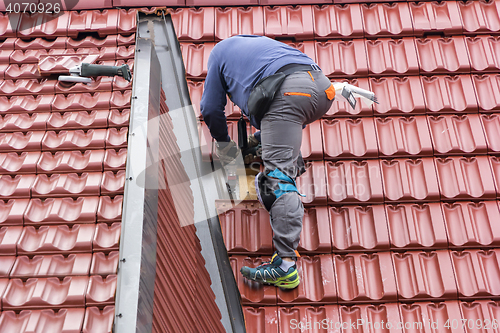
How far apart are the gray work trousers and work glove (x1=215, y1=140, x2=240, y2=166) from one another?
50cm

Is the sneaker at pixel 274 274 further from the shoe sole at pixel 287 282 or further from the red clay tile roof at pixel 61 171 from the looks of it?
the red clay tile roof at pixel 61 171

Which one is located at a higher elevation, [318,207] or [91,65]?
[91,65]

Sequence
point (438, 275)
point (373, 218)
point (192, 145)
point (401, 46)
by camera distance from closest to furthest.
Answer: point (438, 275)
point (373, 218)
point (192, 145)
point (401, 46)

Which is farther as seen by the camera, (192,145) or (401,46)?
(401,46)

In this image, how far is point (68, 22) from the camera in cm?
402

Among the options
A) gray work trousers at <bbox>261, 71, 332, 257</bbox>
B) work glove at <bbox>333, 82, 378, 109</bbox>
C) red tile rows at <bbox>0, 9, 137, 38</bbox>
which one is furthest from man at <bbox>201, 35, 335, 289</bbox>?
red tile rows at <bbox>0, 9, 137, 38</bbox>

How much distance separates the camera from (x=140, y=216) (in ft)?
8.25

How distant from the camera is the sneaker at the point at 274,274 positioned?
2.82m

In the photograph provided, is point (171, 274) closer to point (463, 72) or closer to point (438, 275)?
point (438, 275)

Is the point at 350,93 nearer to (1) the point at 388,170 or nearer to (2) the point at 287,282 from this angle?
(1) the point at 388,170

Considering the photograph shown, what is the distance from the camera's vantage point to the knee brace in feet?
9.46

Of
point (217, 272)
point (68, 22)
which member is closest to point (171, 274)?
point (217, 272)

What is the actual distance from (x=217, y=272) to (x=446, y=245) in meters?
1.63

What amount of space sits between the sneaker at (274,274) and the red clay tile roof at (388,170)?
0.27 feet
